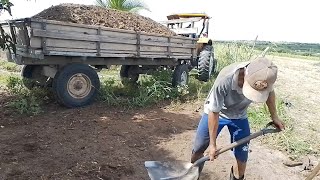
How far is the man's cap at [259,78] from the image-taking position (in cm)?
231

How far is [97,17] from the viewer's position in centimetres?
640

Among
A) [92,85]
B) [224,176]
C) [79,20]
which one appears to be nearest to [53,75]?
[92,85]

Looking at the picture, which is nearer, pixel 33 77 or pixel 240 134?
pixel 240 134

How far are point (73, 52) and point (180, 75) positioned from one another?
3.12 metres

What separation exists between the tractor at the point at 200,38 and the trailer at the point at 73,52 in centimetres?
178

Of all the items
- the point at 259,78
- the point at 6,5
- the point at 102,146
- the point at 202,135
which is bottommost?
the point at 102,146

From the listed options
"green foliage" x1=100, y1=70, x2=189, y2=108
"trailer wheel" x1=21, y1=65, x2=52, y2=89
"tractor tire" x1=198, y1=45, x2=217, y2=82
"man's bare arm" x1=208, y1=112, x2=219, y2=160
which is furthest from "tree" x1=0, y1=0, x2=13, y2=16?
"tractor tire" x1=198, y1=45, x2=217, y2=82

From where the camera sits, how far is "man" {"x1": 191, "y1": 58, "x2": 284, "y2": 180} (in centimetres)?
234

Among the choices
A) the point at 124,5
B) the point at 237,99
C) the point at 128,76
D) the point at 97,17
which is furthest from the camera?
the point at 124,5

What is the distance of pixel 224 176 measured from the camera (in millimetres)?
3727

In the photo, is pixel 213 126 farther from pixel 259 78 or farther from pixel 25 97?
pixel 25 97

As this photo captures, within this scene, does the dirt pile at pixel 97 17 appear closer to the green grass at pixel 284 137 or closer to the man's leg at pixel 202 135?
the green grass at pixel 284 137

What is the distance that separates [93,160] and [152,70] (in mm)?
3991

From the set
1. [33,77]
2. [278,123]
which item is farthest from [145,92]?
[278,123]
